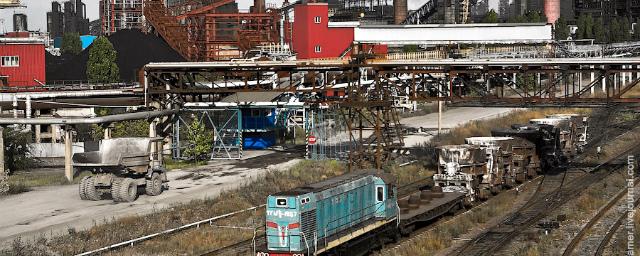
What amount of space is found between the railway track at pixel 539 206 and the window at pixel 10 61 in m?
38.1

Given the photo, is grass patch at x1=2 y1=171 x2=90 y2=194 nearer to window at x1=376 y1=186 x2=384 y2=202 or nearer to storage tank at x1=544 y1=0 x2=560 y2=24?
window at x1=376 y1=186 x2=384 y2=202

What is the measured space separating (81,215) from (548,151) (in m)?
23.6

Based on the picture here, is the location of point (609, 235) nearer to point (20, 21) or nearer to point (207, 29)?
point (207, 29)

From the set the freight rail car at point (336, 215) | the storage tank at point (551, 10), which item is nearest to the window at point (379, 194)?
the freight rail car at point (336, 215)

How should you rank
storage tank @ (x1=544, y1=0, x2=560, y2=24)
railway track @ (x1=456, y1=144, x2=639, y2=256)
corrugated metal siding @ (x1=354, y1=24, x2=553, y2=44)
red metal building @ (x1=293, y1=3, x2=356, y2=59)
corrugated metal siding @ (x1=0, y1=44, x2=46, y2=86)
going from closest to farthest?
railway track @ (x1=456, y1=144, x2=639, y2=256) < corrugated metal siding @ (x1=0, y1=44, x2=46, y2=86) < corrugated metal siding @ (x1=354, y1=24, x2=553, y2=44) < red metal building @ (x1=293, y1=3, x2=356, y2=59) < storage tank @ (x1=544, y1=0, x2=560, y2=24)

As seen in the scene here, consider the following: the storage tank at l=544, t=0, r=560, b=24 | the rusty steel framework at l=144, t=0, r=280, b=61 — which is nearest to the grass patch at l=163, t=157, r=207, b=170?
the rusty steel framework at l=144, t=0, r=280, b=61

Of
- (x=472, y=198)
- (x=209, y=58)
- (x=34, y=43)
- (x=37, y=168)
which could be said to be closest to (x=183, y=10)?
(x=209, y=58)

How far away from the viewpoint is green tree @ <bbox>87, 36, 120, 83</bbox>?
63.5m

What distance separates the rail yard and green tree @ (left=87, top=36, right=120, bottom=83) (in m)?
0.14

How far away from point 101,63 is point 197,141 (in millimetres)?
20888

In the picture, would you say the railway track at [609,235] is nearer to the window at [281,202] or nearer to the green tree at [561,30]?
the window at [281,202]

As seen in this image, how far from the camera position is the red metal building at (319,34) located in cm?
7331

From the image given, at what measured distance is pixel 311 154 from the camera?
47156 millimetres

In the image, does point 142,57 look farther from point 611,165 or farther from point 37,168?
point 611,165
